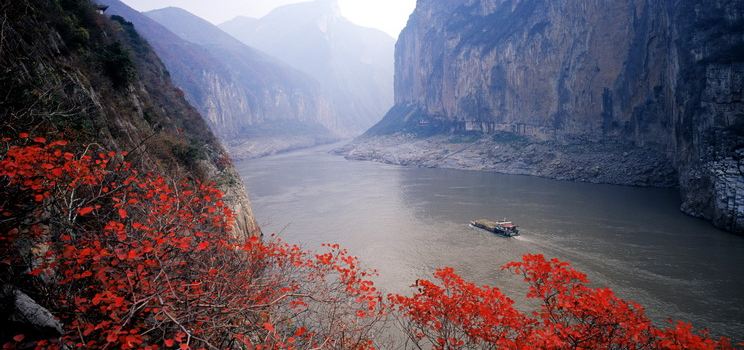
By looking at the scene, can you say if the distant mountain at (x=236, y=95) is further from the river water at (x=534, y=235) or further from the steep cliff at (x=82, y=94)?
the steep cliff at (x=82, y=94)

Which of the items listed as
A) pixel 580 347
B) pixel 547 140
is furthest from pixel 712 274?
pixel 547 140

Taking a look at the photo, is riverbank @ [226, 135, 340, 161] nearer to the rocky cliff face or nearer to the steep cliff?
the rocky cliff face

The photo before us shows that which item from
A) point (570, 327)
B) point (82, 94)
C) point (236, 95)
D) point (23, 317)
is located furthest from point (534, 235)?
point (236, 95)

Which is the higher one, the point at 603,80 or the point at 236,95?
the point at 236,95

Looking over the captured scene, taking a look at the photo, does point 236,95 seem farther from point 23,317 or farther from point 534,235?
point 23,317

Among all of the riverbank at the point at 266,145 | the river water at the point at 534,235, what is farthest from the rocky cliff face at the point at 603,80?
the riverbank at the point at 266,145
